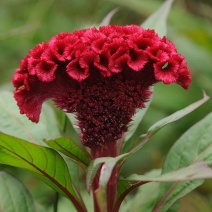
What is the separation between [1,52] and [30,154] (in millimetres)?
2208

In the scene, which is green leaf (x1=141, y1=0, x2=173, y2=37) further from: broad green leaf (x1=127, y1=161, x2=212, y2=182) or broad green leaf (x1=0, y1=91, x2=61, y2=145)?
broad green leaf (x1=127, y1=161, x2=212, y2=182)

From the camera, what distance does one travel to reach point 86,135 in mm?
1461

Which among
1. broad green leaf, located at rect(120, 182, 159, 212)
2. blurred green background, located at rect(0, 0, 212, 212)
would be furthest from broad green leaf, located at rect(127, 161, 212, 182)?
blurred green background, located at rect(0, 0, 212, 212)

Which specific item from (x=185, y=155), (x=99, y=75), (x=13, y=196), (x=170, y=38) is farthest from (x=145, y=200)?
(x=170, y=38)

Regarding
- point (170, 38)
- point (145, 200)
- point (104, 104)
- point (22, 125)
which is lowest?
point (145, 200)

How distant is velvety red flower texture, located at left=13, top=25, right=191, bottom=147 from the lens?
134 cm

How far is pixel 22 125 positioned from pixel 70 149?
32cm

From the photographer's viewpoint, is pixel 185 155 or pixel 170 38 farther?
pixel 170 38

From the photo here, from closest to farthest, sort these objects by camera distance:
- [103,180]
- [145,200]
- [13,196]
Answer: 1. [103,180]
2. [13,196]
3. [145,200]

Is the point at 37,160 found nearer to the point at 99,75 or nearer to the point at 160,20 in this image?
the point at 99,75

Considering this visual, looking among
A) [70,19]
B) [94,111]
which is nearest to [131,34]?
[94,111]

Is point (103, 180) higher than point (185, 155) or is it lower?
higher

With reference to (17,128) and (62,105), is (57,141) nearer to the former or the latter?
(62,105)

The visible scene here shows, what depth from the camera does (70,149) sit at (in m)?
1.44
